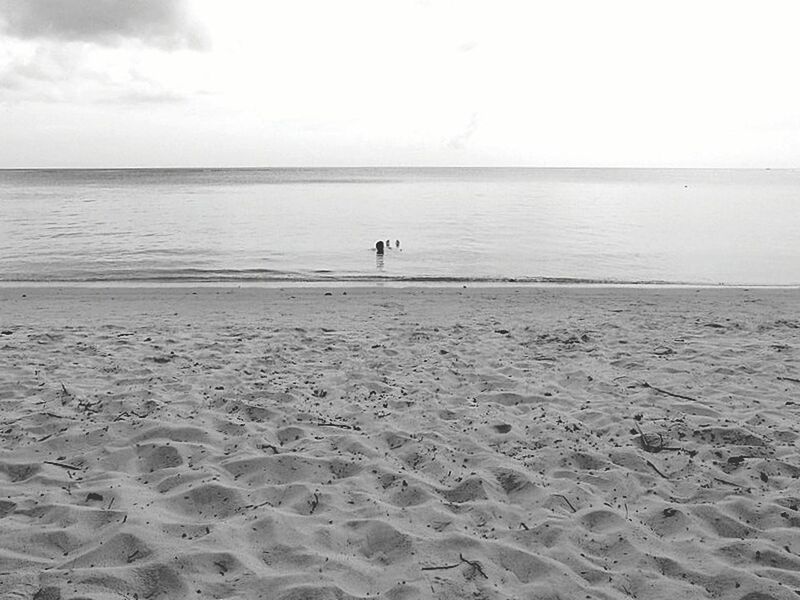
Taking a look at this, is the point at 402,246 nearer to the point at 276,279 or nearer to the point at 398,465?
the point at 276,279

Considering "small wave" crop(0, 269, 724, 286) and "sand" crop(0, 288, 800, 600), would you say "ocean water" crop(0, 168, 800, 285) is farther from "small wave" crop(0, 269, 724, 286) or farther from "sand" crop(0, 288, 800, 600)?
"sand" crop(0, 288, 800, 600)

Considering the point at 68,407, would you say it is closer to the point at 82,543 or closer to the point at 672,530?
the point at 82,543

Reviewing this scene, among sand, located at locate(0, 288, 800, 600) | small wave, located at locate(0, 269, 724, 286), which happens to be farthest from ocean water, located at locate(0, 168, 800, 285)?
sand, located at locate(0, 288, 800, 600)

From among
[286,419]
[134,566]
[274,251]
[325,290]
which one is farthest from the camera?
[274,251]

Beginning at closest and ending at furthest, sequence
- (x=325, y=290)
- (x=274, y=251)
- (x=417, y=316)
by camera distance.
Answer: (x=417, y=316) → (x=325, y=290) → (x=274, y=251)

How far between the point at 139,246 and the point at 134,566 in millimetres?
21040

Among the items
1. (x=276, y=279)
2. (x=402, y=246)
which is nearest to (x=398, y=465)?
(x=276, y=279)

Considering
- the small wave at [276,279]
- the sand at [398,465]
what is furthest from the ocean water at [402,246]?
the sand at [398,465]

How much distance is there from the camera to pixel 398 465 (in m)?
4.50

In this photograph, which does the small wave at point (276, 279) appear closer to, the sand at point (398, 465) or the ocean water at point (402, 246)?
the ocean water at point (402, 246)

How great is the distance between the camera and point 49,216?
3453 centimetres

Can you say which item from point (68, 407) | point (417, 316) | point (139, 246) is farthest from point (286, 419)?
point (139, 246)

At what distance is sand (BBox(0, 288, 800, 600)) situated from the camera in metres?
3.24

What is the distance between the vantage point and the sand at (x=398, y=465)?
3.24m
